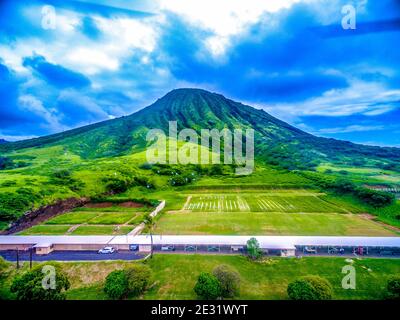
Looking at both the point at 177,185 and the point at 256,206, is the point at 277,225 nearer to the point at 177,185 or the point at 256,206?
the point at 256,206

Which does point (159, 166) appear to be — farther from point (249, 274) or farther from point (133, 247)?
point (249, 274)

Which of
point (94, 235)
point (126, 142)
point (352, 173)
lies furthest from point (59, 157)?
point (352, 173)

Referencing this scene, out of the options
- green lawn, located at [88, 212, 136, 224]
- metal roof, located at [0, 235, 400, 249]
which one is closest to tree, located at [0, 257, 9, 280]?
metal roof, located at [0, 235, 400, 249]

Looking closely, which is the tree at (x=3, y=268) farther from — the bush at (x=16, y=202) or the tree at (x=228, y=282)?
the tree at (x=228, y=282)

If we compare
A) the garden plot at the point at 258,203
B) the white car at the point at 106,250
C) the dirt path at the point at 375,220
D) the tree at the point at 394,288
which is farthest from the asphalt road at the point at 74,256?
Result: the dirt path at the point at 375,220

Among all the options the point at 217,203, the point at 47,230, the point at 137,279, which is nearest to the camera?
the point at 137,279

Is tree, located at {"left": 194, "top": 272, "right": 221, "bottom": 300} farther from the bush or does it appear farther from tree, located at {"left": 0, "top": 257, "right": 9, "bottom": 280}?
the bush

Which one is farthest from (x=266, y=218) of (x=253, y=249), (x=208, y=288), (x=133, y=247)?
(x=208, y=288)
